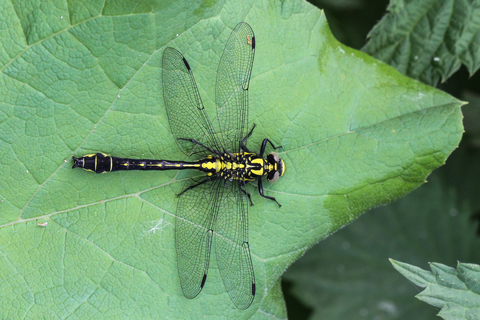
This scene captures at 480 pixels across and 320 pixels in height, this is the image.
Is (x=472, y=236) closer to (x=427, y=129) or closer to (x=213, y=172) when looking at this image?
(x=427, y=129)

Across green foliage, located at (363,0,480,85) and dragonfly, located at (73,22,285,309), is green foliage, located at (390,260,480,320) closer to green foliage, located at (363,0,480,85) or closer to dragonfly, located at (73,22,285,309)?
dragonfly, located at (73,22,285,309)

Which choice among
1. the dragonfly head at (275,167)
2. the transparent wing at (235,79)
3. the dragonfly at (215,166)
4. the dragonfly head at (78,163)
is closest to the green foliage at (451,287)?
the dragonfly head at (275,167)

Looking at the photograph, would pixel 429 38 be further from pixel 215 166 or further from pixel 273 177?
pixel 215 166

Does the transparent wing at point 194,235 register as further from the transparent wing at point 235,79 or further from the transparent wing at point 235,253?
the transparent wing at point 235,79

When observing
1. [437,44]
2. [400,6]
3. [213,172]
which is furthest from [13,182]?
[437,44]

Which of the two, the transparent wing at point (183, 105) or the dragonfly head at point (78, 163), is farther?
the transparent wing at point (183, 105)

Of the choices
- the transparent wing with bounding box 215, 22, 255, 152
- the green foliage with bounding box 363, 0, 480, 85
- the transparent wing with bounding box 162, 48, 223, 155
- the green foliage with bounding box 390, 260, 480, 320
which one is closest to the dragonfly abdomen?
the transparent wing with bounding box 162, 48, 223, 155

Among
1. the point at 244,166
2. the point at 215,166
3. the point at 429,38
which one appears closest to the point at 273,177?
the point at 244,166
